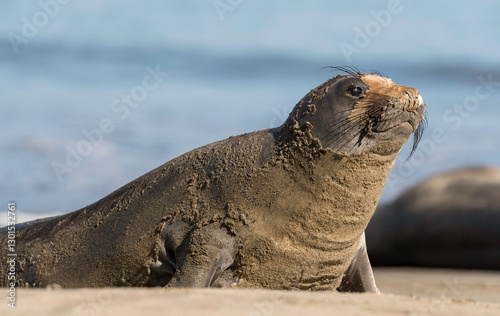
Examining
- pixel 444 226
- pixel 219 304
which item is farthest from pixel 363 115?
pixel 444 226

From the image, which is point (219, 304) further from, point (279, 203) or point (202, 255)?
point (279, 203)

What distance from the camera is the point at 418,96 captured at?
579cm

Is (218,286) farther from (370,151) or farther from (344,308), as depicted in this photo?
(344,308)

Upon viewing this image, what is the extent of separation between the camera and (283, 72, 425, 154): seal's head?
5703 millimetres

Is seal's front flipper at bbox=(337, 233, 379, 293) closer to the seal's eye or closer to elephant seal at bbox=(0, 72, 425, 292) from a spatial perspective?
elephant seal at bbox=(0, 72, 425, 292)

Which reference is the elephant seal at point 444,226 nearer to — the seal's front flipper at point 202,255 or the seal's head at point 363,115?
the seal's head at point 363,115

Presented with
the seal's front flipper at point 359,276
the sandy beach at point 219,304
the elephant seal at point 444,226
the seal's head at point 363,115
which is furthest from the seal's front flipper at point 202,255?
the elephant seal at point 444,226

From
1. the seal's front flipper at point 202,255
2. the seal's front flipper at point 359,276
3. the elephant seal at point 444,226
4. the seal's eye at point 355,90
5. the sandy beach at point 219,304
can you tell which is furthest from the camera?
the elephant seal at point 444,226

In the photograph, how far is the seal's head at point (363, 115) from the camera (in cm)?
570

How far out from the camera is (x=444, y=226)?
47.9ft

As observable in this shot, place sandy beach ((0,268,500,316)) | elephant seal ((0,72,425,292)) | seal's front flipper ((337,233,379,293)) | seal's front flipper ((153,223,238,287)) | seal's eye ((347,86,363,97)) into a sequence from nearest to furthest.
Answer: sandy beach ((0,268,500,316))
seal's front flipper ((153,223,238,287))
elephant seal ((0,72,425,292))
seal's eye ((347,86,363,97))
seal's front flipper ((337,233,379,293))

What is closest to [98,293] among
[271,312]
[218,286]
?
[271,312]

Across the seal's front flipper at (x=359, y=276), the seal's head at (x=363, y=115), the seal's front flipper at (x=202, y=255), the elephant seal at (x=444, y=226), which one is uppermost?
the seal's head at (x=363, y=115)

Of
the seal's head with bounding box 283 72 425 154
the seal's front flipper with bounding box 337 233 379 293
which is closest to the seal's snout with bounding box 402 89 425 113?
the seal's head with bounding box 283 72 425 154
